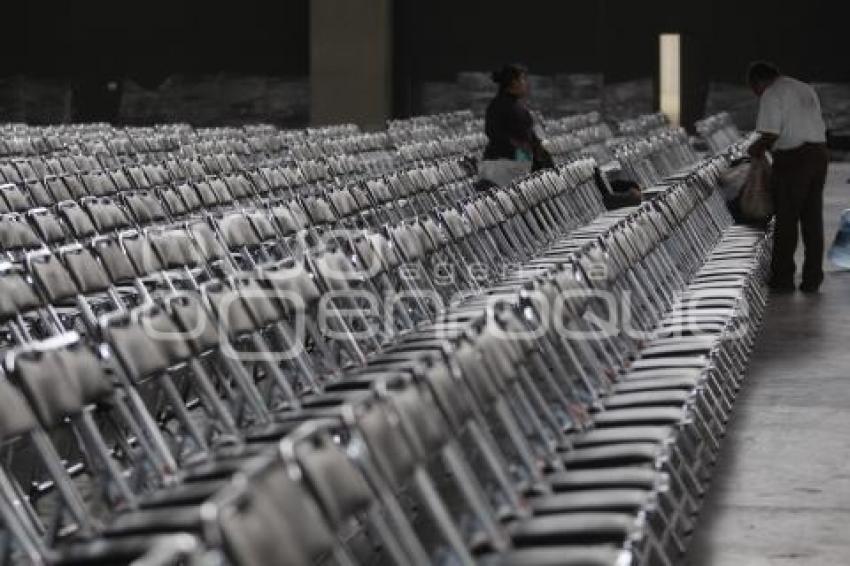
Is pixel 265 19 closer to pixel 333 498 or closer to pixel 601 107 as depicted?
pixel 601 107

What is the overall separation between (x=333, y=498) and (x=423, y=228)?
4848mm

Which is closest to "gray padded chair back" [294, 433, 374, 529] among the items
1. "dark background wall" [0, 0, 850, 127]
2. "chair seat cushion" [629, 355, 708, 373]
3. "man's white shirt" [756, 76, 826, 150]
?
"chair seat cushion" [629, 355, 708, 373]

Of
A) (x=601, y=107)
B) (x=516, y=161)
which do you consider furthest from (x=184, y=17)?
(x=516, y=161)

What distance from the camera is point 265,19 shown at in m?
31.4

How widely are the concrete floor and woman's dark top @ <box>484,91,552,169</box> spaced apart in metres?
2.90

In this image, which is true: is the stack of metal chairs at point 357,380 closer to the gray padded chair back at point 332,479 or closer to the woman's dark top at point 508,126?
the gray padded chair back at point 332,479

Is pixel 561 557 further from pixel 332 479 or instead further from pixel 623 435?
pixel 623 435

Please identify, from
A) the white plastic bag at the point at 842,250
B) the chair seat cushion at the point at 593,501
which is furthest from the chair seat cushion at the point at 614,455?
the white plastic bag at the point at 842,250

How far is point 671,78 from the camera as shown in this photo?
96.3 feet

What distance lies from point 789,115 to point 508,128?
228 cm


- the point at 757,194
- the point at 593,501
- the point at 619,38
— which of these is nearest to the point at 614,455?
the point at 593,501

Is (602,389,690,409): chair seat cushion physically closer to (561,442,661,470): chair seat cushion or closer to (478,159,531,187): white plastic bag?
(561,442,661,470): chair seat cushion

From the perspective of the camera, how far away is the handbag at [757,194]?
1254 cm

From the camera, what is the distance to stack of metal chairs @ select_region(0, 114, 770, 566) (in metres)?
4.21
